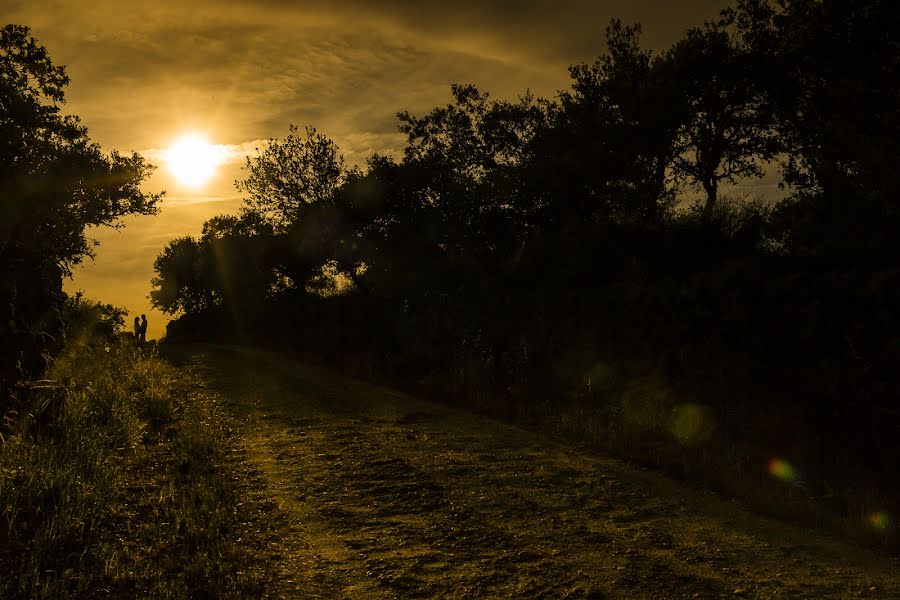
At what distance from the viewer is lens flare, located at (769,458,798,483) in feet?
27.8

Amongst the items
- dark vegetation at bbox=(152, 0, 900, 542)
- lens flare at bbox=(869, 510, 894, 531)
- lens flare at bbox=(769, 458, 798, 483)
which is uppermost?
dark vegetation at bbox=(152, 0, 900, 542)

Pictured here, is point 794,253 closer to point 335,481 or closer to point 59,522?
point 335,481

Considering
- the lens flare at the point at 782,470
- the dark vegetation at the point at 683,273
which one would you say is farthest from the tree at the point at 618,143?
the lens flare at the point at 782,470

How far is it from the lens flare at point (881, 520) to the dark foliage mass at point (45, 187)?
11263mm

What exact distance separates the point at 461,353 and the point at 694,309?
618 centimetres

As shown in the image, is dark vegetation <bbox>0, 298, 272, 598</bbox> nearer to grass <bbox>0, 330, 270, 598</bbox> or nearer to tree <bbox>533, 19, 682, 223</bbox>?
grass <bbox>0, 330, 270, 598</bbox>

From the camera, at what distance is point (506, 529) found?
21.2 feet

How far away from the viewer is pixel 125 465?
853cm

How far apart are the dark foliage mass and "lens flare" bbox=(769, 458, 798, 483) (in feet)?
35.5

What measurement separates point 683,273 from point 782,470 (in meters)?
7.07

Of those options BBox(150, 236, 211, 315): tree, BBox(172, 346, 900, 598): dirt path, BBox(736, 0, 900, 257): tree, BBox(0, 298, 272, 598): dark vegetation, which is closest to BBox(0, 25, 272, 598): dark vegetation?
BBox(0, 298, 272, 598): dark vegetation

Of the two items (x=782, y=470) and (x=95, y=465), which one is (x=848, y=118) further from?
(x=95, y=465)

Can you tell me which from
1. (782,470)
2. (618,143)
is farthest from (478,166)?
(782,470)

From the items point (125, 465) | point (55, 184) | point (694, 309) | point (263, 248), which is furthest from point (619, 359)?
point (263, 248)
